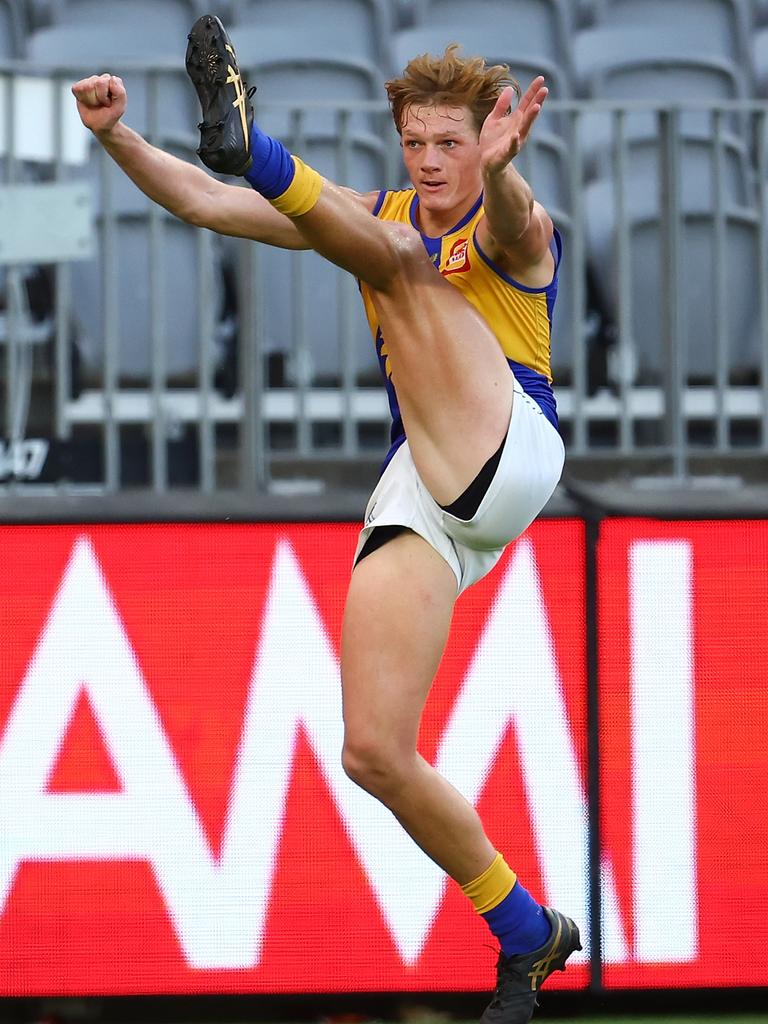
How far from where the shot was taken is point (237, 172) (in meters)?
2.95

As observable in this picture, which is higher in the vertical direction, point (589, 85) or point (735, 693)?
point (589, 85)

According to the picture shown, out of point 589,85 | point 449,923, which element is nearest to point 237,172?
point 449,923

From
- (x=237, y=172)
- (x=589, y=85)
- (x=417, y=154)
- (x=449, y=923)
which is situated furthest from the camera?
(x=589, y=85)

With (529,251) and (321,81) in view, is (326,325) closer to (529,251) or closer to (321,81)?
(321,81)

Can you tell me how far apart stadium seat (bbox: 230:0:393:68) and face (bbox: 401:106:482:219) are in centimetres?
422

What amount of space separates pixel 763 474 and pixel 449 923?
2.25 meters

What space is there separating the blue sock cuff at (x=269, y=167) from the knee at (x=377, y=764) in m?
1.12

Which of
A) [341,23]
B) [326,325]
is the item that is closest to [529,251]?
[326,325]

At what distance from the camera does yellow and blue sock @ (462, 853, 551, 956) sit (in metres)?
3.35

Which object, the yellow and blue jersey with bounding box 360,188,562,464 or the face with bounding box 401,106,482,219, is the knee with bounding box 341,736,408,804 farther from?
the face with bounding box 401,106,482,219

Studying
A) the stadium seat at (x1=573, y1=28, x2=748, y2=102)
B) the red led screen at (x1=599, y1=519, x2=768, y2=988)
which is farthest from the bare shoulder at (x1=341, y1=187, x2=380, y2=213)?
the stadium seat at (x1=573, y1=28, x2=748, y2=102)

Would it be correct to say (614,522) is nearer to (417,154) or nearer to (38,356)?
(417,154)

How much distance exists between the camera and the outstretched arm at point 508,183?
293 centimetres

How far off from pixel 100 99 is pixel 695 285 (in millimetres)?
3189
